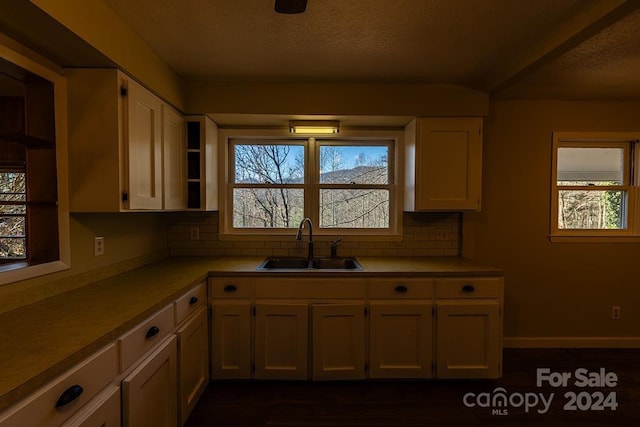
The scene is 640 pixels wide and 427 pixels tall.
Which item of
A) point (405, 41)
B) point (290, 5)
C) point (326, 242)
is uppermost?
point (405, 41)

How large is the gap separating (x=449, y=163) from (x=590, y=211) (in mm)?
1542

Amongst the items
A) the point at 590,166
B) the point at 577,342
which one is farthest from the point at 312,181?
the point at 577,342

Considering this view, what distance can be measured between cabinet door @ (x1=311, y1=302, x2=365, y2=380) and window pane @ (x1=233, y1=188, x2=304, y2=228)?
99 cm

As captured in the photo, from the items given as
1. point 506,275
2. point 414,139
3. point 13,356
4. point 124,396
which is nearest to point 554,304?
point 506,275

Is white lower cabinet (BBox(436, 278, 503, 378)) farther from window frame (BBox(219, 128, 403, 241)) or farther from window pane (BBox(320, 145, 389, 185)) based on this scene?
window pane (BBox(320, 145, 389, 185))

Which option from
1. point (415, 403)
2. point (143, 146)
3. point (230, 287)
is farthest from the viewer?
point (230, 287)

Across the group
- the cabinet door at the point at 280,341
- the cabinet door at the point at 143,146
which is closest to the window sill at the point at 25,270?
the cabinet door at the point at 143,146

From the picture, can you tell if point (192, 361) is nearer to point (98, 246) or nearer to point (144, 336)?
point (144, 336)

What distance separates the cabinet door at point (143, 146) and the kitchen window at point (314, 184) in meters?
0.89

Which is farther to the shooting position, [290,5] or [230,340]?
→ [230,340]

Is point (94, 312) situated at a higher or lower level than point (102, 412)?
higher

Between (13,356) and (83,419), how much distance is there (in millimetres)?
286

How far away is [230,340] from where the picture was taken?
2143mm

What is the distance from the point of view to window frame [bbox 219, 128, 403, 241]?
277 cm
